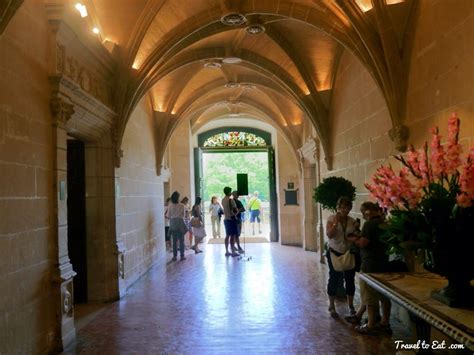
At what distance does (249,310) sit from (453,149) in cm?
324

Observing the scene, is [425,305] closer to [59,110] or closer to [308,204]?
[59,110]

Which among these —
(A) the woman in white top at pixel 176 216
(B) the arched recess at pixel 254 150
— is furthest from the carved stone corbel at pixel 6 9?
(B) the arched recess at pixel 254 150

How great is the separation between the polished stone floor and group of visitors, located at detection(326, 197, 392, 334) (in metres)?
0.14

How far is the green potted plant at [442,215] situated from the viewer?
6.82ft

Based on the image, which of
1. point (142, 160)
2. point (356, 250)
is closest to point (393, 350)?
point (356, 250)

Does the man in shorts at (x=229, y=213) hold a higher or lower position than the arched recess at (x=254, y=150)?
lower

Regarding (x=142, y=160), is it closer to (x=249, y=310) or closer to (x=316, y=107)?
(x=316, y=107)

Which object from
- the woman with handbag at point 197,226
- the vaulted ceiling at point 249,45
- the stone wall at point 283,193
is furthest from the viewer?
the stone wall at point 283,193

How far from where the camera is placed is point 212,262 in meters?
→ 8.21

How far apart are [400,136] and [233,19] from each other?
2.76 metres

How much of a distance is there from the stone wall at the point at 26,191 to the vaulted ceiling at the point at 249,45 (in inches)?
78.9

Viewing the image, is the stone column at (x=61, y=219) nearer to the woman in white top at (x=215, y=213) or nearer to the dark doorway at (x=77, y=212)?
the dark doorway at (x=77, y=212)

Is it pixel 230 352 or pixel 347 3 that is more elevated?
pixel 347 3

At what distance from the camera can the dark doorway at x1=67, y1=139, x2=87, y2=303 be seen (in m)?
5.47
